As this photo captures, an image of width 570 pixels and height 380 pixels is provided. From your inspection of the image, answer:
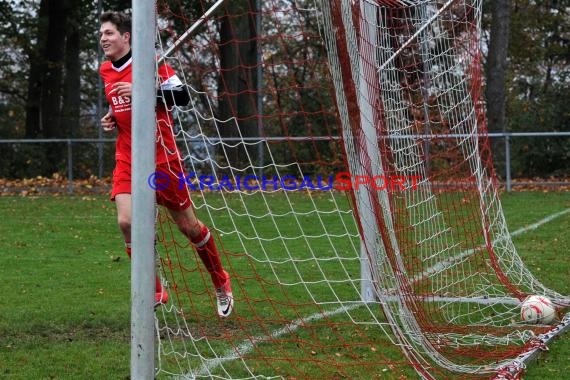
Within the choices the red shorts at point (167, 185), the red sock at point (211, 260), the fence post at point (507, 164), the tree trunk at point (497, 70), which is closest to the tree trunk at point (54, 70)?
the tree trunk at point (497, 70)

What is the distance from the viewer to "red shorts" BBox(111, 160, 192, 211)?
18.9 feet

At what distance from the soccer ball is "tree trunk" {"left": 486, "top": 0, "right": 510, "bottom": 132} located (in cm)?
1434

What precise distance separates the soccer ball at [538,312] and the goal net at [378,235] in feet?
0.41

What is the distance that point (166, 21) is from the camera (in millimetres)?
5793

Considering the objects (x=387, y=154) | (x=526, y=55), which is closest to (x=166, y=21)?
(x=387, y=154)

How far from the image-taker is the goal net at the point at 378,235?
5465 millimetres

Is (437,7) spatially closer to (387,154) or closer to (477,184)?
(477,184)

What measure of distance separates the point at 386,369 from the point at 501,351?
0.87m

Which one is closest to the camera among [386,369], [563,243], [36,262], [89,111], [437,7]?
[386,369]

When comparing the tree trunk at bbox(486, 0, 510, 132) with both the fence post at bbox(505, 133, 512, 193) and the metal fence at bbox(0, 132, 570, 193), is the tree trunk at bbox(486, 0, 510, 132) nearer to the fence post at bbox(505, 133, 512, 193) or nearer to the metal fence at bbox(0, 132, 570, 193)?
the metal fence at bbox(0, 132, 570, 193)

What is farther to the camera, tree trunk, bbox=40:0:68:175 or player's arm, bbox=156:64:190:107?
tree trunk, bbox=40:0:68:175

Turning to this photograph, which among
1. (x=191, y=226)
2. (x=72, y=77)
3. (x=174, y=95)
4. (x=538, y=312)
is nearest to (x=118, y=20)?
(x=174, y=95)

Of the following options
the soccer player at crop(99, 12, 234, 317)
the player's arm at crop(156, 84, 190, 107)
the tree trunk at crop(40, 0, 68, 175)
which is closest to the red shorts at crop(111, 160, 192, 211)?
the soccer player at crop(99, 12, 234, 317)

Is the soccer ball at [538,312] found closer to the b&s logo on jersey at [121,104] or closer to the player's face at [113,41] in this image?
the b&s logo on jersey at [121,104]
